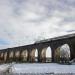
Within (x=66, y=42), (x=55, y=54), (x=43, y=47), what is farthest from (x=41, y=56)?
(x=66, y=42)

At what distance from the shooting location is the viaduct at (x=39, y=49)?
45.7 m

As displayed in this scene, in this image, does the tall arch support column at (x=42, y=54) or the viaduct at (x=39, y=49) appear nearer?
the viaduct at (x=39, y=49)

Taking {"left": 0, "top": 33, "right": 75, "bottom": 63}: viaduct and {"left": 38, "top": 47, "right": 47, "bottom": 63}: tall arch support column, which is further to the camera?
{"left": 38, "top": 47, "right": 47, "bottom": 63}: tall arch support column

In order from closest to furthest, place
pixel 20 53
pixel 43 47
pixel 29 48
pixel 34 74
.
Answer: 1. pixel 34 74
2. pixel 43 47
3. pixel 29 48
4. pixel 20 53

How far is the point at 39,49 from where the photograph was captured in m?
59.5

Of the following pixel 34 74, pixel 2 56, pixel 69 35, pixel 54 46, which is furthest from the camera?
pixel 2 56

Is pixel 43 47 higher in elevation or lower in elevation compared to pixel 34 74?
higher

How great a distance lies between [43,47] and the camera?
5747cm

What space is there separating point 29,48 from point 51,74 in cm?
5895

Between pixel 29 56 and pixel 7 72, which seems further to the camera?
pixel 29 56

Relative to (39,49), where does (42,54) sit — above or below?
below

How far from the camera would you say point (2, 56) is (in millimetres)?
87938

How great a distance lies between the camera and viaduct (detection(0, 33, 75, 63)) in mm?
45675

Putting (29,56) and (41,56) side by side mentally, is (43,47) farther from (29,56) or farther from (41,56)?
(29,56)
